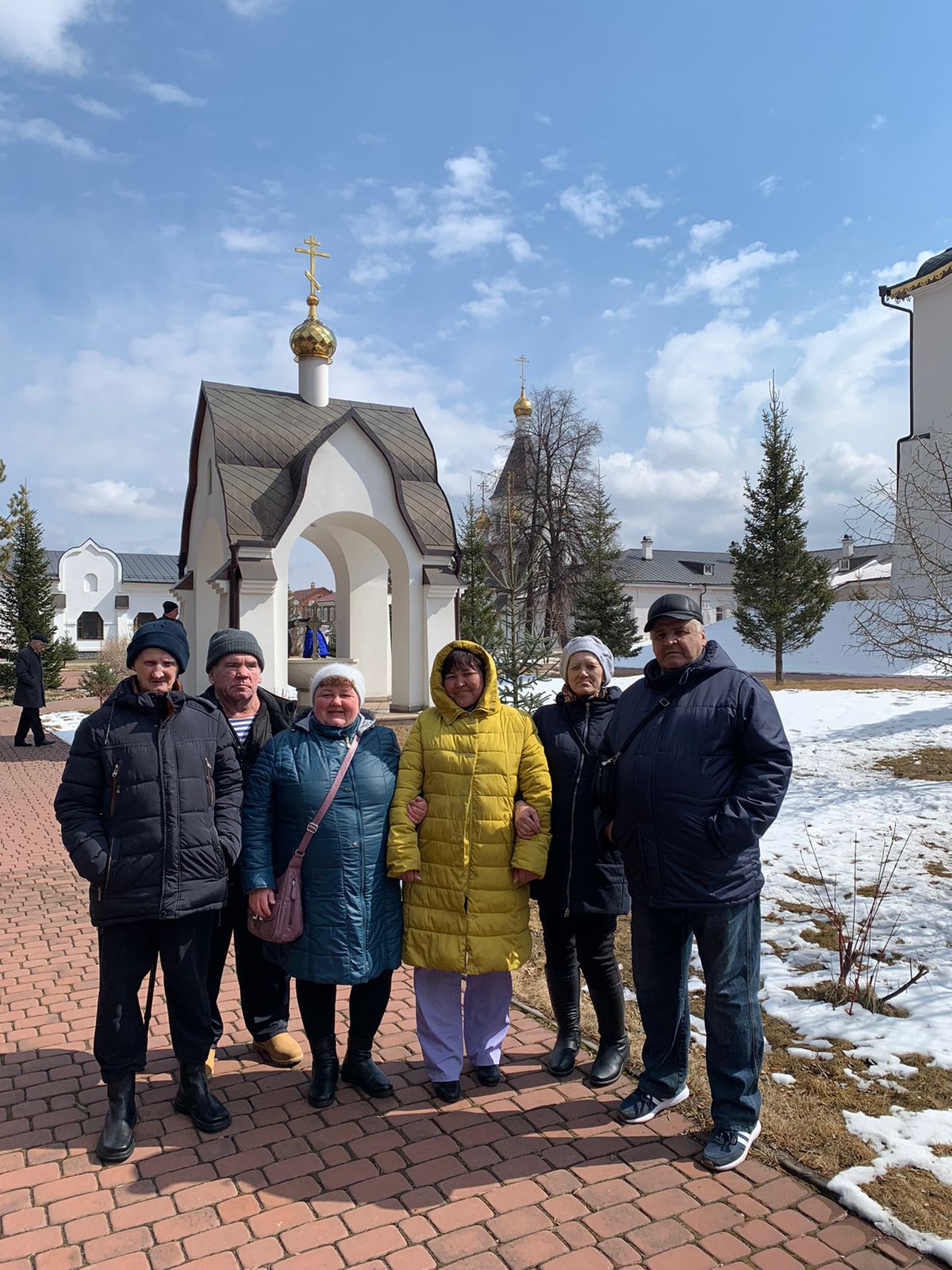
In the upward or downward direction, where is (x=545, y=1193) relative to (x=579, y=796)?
downward

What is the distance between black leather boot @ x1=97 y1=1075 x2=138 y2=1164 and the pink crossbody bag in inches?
27.1

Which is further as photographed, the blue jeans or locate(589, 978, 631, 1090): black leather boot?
locate(589, 978, 631, 1090): black leather boot

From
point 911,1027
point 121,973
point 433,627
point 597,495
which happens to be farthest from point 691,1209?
point 597,495

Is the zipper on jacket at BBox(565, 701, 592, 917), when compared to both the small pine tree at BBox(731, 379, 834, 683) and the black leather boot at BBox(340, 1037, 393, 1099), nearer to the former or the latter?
the black leather boot at BBox(340, 1037, 393, 1099)

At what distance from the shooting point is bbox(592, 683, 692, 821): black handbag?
3.11 metres

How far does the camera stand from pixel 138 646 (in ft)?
10.3

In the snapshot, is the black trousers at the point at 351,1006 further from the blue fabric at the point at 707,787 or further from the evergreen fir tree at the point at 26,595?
the evergreen fir tree at the point at 26,595

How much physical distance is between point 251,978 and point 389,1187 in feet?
3.72

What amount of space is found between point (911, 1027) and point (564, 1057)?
158 centimetres

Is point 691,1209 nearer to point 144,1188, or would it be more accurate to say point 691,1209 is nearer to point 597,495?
point 144,1188

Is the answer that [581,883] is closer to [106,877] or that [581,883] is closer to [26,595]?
[106,877]

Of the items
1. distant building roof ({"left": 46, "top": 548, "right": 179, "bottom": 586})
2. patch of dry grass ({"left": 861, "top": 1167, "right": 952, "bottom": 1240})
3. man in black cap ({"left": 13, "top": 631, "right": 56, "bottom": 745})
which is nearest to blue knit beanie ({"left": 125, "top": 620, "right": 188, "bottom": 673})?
patch of dry grass ({"left": 861, "top": 1167, "right": 952, "bottom": 1240})

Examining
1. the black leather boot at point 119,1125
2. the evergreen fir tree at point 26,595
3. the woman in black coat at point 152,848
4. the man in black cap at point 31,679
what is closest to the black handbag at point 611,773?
the woman in black coat at point 152,848

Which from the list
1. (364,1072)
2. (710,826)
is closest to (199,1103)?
(364,1072)
